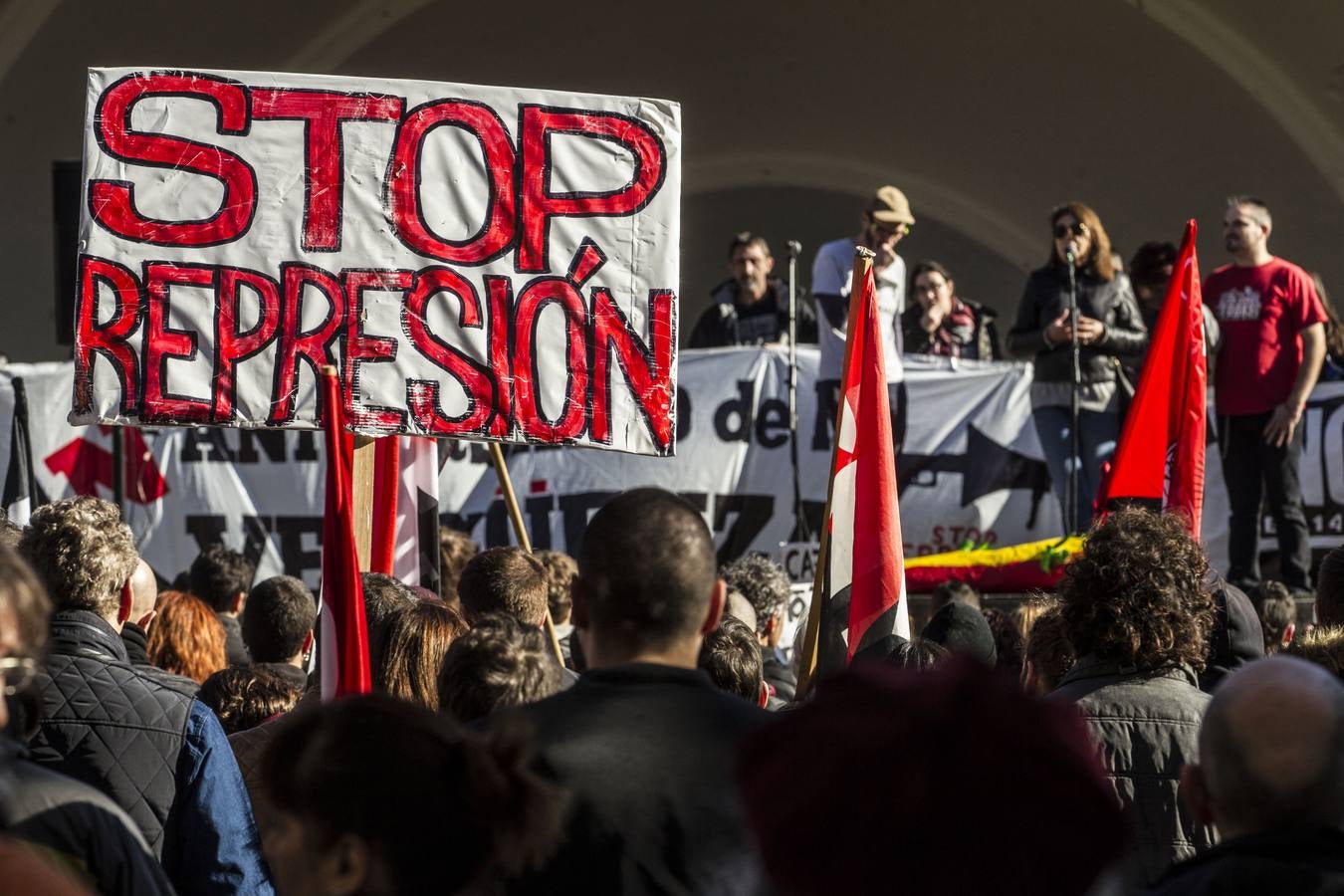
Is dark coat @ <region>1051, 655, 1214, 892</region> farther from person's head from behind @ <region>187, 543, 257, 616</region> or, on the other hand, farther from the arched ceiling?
the arched ceiling

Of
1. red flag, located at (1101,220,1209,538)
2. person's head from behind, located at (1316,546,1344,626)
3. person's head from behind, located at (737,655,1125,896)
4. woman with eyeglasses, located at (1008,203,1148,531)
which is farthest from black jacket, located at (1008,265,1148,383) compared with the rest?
person's head from behind, located at (737,655,1125,896)

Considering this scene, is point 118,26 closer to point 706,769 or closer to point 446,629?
point 446,629

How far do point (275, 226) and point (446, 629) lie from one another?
2.00 metres

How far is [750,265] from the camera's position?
400 inches

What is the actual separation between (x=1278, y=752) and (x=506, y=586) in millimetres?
2503

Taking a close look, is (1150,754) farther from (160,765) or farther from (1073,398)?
(1073,398)

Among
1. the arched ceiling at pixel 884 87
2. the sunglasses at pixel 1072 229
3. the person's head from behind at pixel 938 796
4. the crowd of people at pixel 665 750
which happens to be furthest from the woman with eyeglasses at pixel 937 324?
the person's head from behind at pixel 938 796

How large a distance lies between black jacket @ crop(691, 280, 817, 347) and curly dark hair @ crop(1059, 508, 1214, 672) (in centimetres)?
657

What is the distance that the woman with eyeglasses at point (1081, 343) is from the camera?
8094 millimetres

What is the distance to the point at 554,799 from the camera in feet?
6.86

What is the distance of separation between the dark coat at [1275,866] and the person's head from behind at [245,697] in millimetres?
2404

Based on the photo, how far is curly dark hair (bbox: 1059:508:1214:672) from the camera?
3.36m

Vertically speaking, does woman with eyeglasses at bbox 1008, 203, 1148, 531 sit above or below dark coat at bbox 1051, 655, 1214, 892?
above

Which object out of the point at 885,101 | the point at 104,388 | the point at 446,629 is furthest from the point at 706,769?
the point at 885,101
